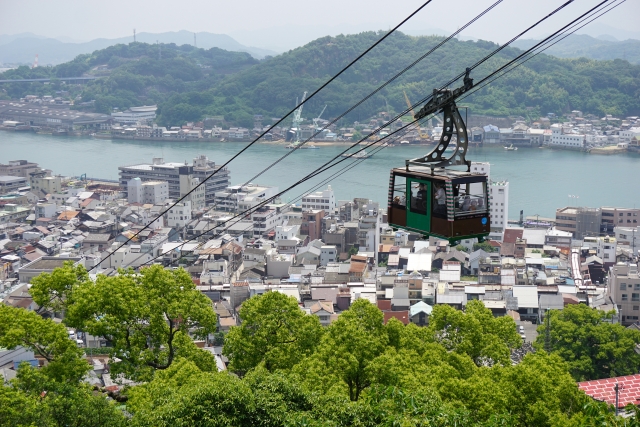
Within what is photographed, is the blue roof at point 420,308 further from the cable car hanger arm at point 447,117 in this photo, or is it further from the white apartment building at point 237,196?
the white apartment building at point 237,196

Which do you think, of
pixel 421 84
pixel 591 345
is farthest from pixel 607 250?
Answer: pixel 421 84

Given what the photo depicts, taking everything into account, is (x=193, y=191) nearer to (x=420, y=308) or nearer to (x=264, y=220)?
(x=264, y=220)

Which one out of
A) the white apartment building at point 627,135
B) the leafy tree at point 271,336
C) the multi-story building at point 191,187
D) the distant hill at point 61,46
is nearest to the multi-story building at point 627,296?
the leafy tree at point 271,336

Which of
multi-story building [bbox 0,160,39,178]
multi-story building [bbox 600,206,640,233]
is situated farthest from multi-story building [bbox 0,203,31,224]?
multi-story building [bbox 600,206,640,233]

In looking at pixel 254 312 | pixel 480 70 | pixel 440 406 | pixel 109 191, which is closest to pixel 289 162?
pixel 109 191

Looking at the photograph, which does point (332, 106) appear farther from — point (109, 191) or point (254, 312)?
point (254, 312)
